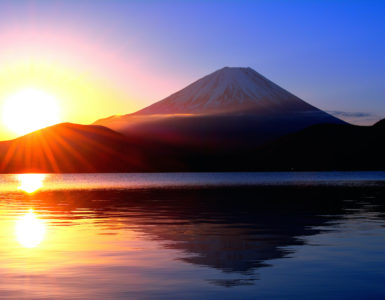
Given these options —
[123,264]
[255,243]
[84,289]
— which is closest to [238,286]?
[84,289]

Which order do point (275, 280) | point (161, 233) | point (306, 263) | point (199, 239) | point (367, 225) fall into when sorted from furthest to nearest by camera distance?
1. point (367, 225)
2. point (161, 233)
3. point (199, 239)
4. point (306, 263)
5. point (275, 280)

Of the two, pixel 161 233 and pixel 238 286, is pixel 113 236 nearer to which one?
pixel 161 233

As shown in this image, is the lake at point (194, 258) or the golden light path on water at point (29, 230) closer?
the lake at point (194, 258)

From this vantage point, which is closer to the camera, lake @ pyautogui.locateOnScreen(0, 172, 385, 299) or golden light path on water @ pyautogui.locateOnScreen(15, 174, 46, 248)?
lake @ pyautogui.locateOnScreen(0, 172, 385, 299)

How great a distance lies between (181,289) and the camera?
1778 centimetres

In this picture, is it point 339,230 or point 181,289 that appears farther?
point 339,230

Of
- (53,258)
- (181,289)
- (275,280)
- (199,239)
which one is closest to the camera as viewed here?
(181,289)

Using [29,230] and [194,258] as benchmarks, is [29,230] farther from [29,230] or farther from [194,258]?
[194,258]

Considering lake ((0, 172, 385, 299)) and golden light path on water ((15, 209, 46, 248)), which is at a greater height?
golden light path on water ((15, 209, 46, 248))

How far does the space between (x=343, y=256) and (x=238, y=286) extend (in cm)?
724

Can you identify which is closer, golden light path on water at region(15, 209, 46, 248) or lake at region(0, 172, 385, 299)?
lake at region(0, 172, 385, 299)

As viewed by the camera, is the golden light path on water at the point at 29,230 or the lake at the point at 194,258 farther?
the golden light path on water at the point at 29,230

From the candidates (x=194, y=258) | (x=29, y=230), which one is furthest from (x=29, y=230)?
(x=194, y=258)

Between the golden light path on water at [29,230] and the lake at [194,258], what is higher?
the golden light path on water at [29,230]
